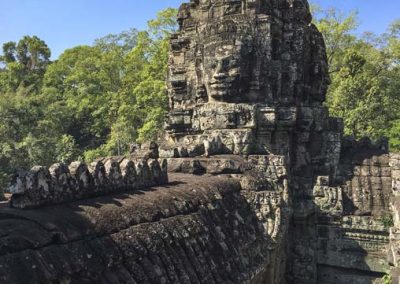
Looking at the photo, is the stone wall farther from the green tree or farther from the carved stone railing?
the green tree

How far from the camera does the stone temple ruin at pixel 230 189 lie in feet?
11.4

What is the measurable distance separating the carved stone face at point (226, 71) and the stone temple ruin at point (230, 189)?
0.07 feet

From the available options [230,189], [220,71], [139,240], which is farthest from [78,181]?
[220,71]

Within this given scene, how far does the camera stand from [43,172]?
3.63 metres

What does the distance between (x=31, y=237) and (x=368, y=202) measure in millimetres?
7475

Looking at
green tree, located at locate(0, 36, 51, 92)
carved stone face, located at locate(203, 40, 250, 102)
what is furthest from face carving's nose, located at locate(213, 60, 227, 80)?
green tree, located at locate(0, 36, 51, 92)

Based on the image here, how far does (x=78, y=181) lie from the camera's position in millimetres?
4098

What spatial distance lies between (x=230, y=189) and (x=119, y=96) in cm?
2223

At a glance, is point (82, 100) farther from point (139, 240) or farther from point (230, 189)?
point (139, 240)

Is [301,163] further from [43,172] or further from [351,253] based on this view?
[43,172]

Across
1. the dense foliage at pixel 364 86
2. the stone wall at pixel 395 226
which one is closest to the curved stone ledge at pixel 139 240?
the stone wall at pixel 395 226

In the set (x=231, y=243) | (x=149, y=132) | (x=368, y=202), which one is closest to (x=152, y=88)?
(x=149, y=132)

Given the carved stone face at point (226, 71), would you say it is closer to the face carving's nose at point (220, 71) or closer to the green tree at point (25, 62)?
the face carving's nose at point (220, 71)

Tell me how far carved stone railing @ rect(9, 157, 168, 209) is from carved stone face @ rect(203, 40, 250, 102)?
3326 millimetres
